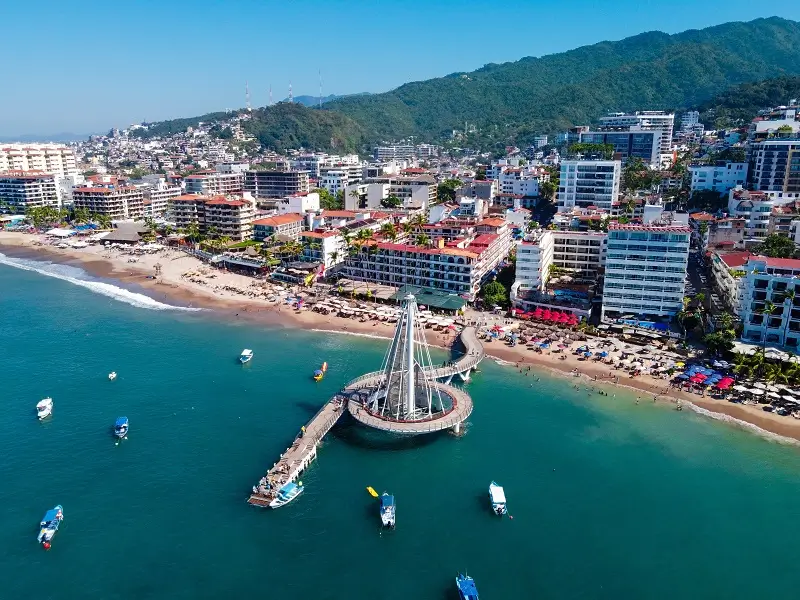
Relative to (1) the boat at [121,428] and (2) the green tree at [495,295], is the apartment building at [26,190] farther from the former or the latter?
(2) the green tree at [495,295]

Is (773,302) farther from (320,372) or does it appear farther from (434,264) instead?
(320,372)

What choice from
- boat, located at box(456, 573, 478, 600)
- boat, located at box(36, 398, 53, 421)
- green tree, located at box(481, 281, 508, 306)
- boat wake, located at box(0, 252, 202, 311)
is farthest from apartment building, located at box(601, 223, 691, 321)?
boat, located at box(36, 398, 53, 421)

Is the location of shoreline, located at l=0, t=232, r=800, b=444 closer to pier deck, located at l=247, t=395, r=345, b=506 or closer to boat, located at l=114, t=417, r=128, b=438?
pier deck, located at l=247, t=395, r=345, b=506

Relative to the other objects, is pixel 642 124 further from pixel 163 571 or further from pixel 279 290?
pixel 163 571

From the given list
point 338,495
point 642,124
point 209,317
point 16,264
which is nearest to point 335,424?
point 338,495

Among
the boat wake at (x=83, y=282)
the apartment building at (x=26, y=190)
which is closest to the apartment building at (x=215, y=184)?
the apartment building at (x=26, y=190)

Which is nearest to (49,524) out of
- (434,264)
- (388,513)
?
(388,513)
